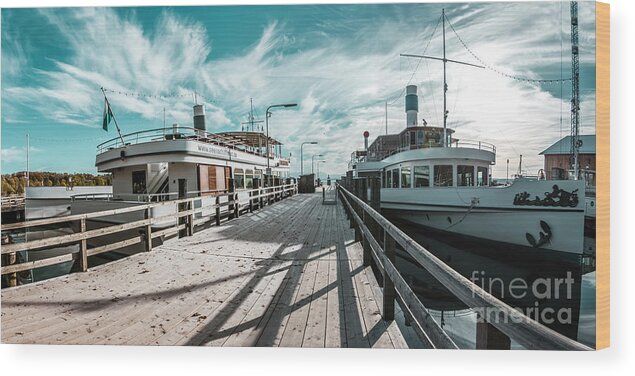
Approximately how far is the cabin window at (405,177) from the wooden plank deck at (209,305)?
456 cm

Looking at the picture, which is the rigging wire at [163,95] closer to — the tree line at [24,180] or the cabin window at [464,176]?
the tree line at [24,180]

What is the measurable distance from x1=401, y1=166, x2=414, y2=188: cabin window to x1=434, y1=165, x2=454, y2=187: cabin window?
689mm

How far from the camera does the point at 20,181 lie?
292 centimetres

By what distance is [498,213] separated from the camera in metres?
5.45

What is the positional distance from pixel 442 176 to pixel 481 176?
83cm

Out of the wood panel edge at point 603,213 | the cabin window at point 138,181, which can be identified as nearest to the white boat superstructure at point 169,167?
the cabin window at point 138,181

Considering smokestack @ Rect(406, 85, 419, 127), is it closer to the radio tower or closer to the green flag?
the radio tower

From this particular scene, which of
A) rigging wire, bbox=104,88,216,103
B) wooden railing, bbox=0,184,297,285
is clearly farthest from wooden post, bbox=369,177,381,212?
wooden railing, bbox=0,184,297,285

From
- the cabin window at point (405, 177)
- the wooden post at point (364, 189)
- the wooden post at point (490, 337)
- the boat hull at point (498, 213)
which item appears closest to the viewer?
the wooden post at point (490, 337)

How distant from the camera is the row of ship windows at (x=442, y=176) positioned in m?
6.43

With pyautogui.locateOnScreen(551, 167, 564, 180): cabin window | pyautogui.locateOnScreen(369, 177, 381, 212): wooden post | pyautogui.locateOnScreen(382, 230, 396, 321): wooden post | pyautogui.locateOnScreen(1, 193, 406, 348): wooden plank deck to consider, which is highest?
pyautogui.locateOnScreen(551, 167, 564, 180): cabin window

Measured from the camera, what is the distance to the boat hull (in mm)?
3857

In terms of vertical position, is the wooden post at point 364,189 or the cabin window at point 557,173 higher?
the cabin window at point 557,173

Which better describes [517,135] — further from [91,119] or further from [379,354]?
[91,119]
